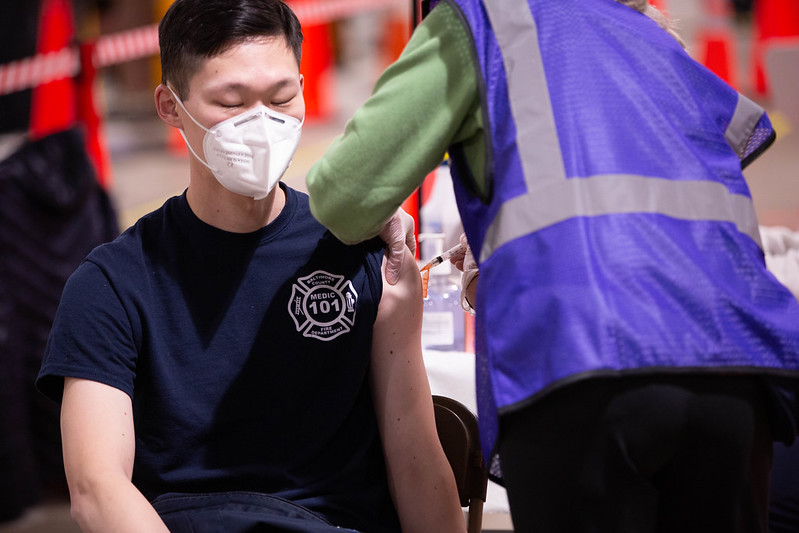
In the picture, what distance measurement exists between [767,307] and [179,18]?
1.13 metres

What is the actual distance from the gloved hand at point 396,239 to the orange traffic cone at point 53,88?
2.33 metres

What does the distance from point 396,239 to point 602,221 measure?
1.81ft

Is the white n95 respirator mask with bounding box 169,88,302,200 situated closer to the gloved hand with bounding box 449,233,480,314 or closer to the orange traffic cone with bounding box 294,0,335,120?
the gloved hand with bounding box 449,233,480,314

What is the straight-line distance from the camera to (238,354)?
148cm

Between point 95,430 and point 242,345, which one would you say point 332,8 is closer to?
point 242,345

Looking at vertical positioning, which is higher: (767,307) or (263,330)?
(767,307)

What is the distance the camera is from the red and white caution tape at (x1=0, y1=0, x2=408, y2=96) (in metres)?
3.39

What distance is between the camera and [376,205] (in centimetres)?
113

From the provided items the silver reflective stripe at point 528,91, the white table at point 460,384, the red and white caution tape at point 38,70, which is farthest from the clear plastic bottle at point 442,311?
the red and white caution tape at point 38,70

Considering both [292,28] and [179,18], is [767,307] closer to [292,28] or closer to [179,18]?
[292,28]

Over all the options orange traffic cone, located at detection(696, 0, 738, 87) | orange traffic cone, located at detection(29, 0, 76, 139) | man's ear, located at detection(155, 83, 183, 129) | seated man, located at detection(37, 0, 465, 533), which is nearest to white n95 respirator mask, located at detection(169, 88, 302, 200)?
seated man, located at detection(37, 0, 465, 533)

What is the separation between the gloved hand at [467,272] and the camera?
57.0 inches

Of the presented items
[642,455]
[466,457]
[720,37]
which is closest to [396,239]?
[466,457]

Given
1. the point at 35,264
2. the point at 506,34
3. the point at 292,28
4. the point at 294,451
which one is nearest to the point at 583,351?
the point at 506,34
